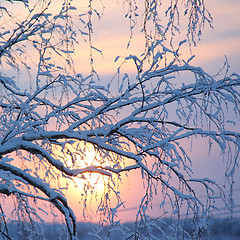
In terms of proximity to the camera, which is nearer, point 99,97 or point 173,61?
point 173,61

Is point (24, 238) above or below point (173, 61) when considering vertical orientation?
below

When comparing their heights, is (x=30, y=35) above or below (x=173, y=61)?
above

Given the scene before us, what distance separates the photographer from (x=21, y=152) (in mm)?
4957

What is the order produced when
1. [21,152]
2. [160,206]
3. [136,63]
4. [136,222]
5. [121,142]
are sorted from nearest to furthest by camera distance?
1. [136,63]
2. [136,222]
3. [160,206]
4. [121,142]
5. [21,152]

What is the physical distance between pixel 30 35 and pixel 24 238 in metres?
2.36

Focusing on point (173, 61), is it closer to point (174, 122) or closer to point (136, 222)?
point (174, 122)

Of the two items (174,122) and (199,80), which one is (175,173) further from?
(199,80)

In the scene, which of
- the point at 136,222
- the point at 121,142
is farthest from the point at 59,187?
the point at 136,222

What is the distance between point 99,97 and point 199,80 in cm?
104

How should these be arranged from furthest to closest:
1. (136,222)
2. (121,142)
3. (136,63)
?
(121,142)
(136,222)
(136,63)

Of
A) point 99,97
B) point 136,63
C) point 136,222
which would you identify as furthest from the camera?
point 99,97

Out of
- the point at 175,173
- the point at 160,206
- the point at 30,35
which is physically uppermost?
the point at 30,35

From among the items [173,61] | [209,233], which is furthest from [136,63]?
[209,233]

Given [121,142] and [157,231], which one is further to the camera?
[121,142]
